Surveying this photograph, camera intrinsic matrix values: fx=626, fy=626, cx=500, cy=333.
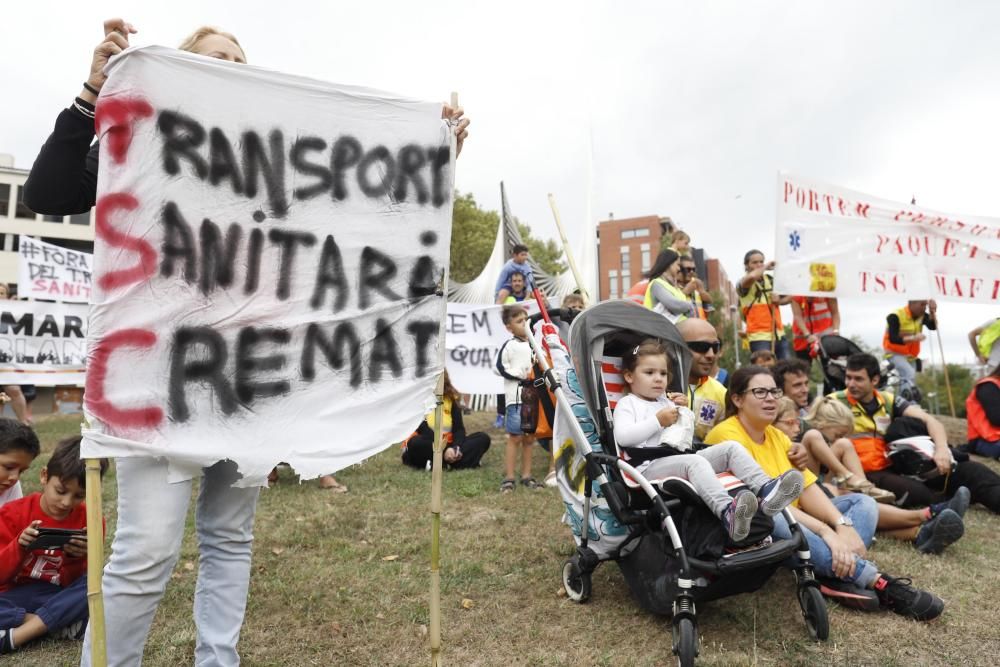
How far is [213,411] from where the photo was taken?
2066mm

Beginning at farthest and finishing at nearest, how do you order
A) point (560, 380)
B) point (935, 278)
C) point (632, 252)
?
point (632, 252) → point (935, 278) → point (560, 380)

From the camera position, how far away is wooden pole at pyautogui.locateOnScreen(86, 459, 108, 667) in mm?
1696

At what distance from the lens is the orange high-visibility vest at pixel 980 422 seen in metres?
Result: 5.65

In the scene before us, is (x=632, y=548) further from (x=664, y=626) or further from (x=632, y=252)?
(x=632, y=252)

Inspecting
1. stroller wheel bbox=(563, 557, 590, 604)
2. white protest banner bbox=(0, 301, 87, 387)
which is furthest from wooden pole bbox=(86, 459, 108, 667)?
white protest banner bbox=(0, 301, 87, 387)

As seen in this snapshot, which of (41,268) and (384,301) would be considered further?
(41,268)

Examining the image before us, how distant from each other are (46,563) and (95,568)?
5.29ft

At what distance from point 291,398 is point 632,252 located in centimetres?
7765

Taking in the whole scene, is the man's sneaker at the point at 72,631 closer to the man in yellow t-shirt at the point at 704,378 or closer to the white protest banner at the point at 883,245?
the man in yellow t-shirt at the point at 704,378

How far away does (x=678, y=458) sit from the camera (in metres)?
2.99

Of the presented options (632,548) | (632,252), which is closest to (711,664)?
(632,548)

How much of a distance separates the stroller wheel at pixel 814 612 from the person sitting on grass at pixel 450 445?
418cm

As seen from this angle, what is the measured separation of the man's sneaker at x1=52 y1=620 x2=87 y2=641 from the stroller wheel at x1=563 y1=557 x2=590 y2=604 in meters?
2.30

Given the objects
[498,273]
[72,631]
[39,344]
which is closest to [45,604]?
[72,631]
